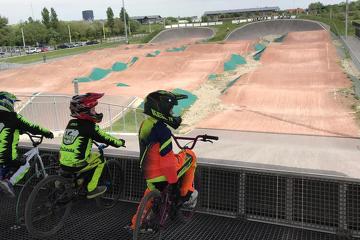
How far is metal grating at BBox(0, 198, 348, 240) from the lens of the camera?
4414 mm

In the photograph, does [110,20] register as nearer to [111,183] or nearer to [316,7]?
[316,7]

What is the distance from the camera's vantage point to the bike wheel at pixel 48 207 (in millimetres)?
4426

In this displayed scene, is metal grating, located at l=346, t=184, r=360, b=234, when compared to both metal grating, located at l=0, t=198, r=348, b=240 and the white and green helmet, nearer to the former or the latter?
metal grating, located at l=0, t=198, r=348, b=240

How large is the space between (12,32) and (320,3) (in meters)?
117

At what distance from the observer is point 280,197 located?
15.1 feet

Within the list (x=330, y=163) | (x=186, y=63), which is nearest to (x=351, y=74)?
(x=186, y=63)

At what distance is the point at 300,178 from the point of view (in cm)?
444

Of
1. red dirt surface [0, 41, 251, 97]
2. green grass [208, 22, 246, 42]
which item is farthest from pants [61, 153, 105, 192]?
A: green grass [208, 22, 246, 42]

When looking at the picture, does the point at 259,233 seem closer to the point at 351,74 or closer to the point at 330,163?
the point at 330,163

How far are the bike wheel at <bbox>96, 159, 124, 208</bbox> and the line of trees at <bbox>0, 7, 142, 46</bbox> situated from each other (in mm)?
86485

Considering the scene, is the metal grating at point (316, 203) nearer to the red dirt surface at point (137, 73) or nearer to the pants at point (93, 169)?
the pants at point (93, 169)

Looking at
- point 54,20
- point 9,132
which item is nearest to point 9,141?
point 9,132

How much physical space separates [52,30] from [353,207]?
110 m

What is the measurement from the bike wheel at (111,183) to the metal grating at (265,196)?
1806 mm
